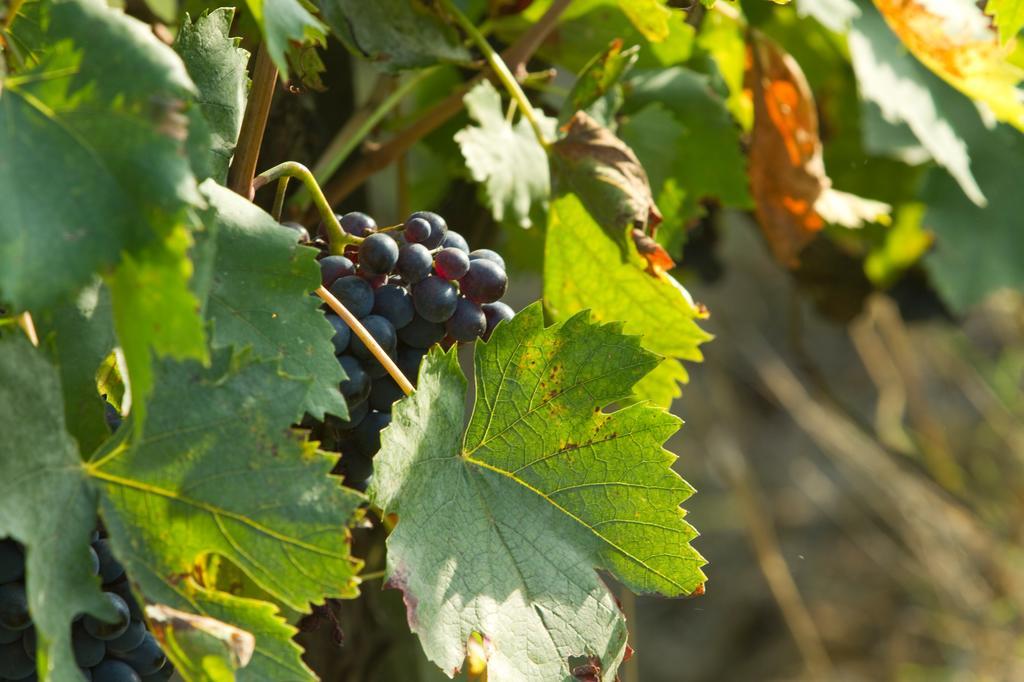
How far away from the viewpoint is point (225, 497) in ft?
1.57

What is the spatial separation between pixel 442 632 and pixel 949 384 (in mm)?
2841

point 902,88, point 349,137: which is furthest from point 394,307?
point 902,88

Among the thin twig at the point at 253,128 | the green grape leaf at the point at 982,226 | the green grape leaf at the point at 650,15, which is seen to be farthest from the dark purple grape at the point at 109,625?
the green grape leaf at the point at 982,226

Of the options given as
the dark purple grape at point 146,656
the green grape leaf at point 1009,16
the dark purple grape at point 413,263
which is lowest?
the dark purple grape at point 146,656

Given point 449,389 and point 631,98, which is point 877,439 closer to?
point 631,98

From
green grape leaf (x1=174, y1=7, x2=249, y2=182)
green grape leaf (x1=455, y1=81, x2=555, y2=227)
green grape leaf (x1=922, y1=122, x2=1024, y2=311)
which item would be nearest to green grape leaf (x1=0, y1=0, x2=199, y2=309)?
green grape leaf (x1=174, y1=7, x2=249, y2=182)

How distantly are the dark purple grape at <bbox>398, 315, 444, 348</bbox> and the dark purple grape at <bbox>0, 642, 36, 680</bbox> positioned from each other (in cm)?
24

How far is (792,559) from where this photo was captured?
3.19m

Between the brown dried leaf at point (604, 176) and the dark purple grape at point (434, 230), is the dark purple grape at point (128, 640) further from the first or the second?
the brown dried leaf at point (604, 176)

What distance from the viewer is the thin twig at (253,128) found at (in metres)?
0.60

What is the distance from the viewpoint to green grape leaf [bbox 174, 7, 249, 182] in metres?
0.57

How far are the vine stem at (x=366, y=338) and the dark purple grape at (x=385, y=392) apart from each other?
0.02 metres

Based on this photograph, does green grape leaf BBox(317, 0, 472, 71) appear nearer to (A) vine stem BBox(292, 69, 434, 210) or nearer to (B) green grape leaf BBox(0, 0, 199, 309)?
(A) vine stem BBox(292, 69, 434, 210)

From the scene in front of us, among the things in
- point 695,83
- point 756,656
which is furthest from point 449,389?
point 756,656
